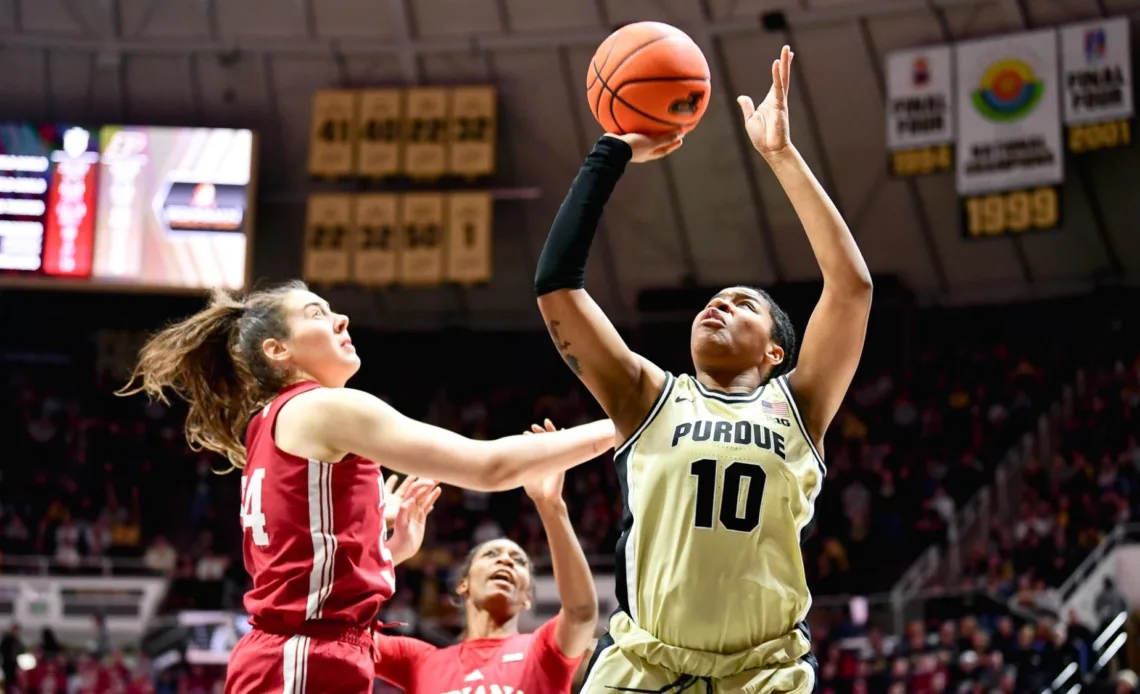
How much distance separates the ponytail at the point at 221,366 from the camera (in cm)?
406

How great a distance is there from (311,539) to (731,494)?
43.9 inches

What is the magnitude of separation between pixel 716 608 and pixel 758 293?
937mm

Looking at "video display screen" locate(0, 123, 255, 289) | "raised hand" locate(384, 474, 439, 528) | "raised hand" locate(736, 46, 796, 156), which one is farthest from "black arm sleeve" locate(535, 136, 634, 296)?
"video display screen" locate(0, 123, 255, 289)

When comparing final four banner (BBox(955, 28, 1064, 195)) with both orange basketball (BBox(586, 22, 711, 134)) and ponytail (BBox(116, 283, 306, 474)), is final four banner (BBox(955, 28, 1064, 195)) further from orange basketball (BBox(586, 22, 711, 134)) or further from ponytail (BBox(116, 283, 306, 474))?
ponytail (BBox(116, 283, 306, 474))

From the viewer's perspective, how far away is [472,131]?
19750 mm

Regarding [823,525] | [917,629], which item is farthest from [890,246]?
[917,629]

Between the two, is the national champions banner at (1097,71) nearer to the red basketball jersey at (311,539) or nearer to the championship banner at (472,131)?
the championship banner at (472,131)

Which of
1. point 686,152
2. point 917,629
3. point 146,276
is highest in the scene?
point 686,152

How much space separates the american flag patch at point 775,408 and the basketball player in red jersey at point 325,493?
46cm

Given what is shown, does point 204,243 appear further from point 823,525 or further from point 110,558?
point 823,525

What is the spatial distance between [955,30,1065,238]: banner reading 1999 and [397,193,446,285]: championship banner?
7116 mm

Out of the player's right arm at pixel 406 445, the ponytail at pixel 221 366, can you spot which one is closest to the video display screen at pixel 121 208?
the ponytail at pixel 221 366

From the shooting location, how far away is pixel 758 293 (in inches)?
150

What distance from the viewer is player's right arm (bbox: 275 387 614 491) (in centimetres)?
353
